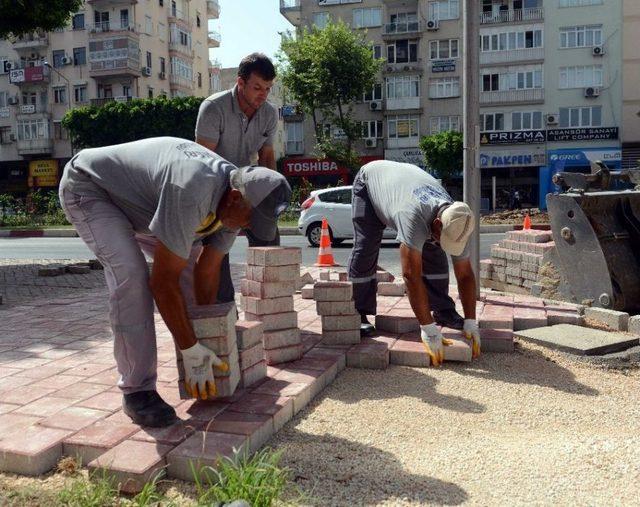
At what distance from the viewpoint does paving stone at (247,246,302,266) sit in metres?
4.18

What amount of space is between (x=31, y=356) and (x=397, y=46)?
3922 cm

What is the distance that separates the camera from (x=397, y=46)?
4044cm

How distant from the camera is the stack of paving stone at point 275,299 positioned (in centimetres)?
419

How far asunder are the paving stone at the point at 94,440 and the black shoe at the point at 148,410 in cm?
6

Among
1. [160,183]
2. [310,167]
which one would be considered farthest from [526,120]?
[160,183]

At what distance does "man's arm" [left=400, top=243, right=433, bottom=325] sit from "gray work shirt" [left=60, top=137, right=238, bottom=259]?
5.40 feet

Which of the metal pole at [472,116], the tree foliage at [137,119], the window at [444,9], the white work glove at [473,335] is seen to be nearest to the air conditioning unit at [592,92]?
the window at [444,9]

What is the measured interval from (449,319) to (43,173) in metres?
43.4

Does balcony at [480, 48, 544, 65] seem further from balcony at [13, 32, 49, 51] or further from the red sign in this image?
balcony at [13, 32, 49, 51]

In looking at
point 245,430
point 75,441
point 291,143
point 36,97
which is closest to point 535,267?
point 245,430

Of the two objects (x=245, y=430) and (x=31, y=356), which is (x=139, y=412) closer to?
(x=245, y=430)

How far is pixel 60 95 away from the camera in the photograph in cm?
4281

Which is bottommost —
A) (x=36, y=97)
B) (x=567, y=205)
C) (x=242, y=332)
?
(x=242, y=332)

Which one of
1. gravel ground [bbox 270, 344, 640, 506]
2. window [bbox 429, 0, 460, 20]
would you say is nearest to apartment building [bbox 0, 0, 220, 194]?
window [bbox 429, 0, 460, 20]
